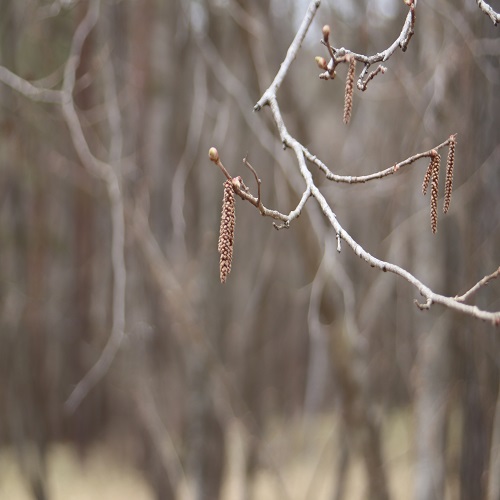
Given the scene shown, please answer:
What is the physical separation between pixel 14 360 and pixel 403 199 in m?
3.19

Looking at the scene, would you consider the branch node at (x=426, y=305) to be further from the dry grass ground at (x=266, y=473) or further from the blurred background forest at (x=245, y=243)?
the dry grass ground at (x=266, y=473)

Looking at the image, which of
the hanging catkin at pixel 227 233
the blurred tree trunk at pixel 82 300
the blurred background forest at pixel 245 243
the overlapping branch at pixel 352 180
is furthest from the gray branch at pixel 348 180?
the blurred tree trunk at pixel 82 300

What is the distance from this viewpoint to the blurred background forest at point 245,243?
340 cm

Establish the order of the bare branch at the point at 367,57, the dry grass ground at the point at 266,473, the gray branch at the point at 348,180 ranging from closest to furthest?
the gray branch at the point at 348,180 < the bare branch at the point at 367,57 < the dry grass ground at the point at 266,473

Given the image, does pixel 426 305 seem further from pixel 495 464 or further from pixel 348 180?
pixel 495 464

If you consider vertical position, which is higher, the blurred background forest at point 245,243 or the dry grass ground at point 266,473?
the blurred background forest at point 245,243

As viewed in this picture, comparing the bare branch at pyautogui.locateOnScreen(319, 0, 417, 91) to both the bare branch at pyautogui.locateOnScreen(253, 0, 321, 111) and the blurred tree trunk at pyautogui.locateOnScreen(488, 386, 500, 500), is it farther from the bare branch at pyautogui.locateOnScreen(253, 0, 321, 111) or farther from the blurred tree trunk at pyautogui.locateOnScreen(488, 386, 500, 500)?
the blurred tree trunk at pyautogui.locateOnScreen(488, 386, 500, 500)

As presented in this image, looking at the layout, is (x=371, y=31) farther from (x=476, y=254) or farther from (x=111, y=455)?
(x=111, y=455)

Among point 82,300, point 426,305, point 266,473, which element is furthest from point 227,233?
point 82,300

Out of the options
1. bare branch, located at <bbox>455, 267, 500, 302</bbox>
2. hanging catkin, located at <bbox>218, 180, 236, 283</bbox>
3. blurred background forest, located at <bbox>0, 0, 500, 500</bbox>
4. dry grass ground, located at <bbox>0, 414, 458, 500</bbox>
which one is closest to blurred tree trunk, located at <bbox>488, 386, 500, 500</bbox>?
blurred background forest, located at <bbox>0, 0, 500, 500</bbox>

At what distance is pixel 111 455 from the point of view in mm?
9523

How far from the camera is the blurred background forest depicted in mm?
3396

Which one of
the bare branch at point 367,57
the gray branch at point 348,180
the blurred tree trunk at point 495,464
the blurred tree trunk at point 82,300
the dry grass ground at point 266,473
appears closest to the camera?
the gray branch at point 348,180

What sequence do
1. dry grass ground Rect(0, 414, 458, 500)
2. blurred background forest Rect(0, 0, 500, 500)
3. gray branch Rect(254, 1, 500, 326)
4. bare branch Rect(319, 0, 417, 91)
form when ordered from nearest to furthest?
gray branch Rect(254, 1, 500, 326), bare branch Rect(319, 0, 417, 91), blurred background forest Rect(0, 0, 500, 500), dry grass ground Rect(0, 414, 458, 500)
